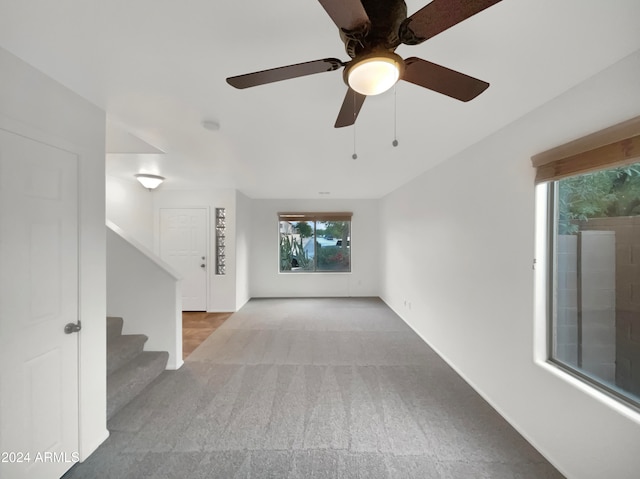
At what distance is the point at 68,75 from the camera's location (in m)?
1.43

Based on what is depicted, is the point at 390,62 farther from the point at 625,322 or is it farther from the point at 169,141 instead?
the point at 169,141

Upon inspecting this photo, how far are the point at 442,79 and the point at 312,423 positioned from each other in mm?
2306

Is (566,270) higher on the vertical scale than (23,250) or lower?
lower

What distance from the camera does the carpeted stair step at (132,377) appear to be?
2049mm

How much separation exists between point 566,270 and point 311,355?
2501 mm

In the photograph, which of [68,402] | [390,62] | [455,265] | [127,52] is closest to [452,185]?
[455,265]

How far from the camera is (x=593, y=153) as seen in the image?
1.37 m

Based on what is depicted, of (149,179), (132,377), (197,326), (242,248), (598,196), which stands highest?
(149,179)

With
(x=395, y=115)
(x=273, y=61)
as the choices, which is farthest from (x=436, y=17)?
(x=395, y=115)

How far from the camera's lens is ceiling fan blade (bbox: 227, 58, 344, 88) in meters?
0.95

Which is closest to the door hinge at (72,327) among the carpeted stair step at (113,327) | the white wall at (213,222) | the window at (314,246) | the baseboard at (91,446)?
the baseboard at (91,446)

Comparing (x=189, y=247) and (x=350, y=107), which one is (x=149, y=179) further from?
(x=350, y=107)

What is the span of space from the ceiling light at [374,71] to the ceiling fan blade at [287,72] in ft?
0.27

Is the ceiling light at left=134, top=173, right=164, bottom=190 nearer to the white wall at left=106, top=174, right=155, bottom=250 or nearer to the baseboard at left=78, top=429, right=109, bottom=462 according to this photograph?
the white wall at left=106, top=174, right=155, bottom=250
